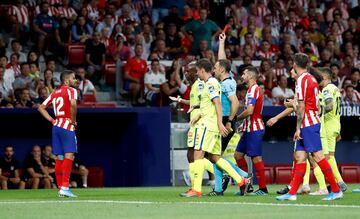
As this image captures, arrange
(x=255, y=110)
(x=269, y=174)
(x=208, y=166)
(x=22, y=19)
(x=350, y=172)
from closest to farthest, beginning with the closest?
(x=255, y=110) < (x=208, y=166) < (x=269, y=174) < (x=350, y=172) < (x=22, y=19)

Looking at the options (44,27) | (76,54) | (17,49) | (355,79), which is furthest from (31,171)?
(355,79)

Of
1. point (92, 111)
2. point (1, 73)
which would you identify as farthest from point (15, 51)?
point (92, 111)

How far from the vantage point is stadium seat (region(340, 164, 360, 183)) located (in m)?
24.2

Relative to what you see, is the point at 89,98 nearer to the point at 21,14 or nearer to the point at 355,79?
the point at 21,14

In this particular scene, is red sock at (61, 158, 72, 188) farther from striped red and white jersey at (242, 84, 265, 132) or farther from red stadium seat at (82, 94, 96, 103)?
red stadium seat at (82, 94, 96, 103)

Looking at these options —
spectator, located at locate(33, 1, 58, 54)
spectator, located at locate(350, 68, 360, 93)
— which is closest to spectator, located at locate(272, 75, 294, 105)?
spectator, located at locate(350, 68, 360, 93)

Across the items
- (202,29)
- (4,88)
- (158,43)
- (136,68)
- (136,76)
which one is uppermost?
(202,29)

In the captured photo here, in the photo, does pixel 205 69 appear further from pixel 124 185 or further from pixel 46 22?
pixel 46 22

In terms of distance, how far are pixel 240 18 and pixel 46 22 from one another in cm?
598

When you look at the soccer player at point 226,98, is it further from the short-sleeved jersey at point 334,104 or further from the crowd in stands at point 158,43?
the crowd in stands at point 158,43

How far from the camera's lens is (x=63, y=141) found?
16.9 m

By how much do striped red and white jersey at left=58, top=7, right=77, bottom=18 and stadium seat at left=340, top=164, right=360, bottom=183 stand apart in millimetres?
7800

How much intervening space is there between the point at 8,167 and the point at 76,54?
4.46 meters

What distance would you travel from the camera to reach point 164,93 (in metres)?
24.4
